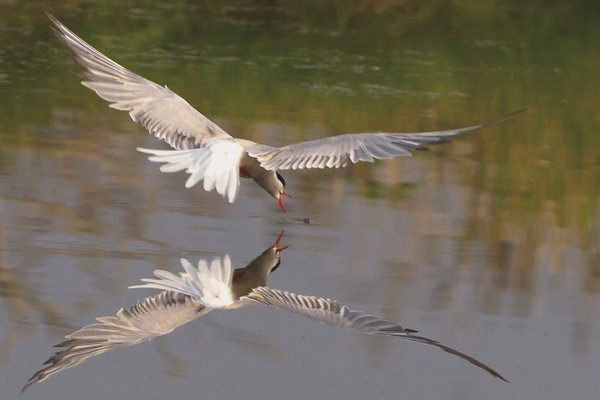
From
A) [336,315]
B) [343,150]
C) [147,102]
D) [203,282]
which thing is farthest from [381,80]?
[336,315]

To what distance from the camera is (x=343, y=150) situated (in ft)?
21.5

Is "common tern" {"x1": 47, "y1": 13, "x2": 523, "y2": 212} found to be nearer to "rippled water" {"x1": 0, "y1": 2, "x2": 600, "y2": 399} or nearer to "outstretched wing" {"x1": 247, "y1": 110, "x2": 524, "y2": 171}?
"outstretched wing" {"x1": 247, "y1": 110, "x2": 524, "y2": 171}

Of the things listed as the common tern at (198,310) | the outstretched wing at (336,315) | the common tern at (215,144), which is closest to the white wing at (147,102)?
the common tern at (215,144)

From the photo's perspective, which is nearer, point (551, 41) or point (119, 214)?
point (119, 214)

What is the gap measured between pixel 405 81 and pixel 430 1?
22.4 ft

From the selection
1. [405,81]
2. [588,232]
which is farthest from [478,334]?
[405,81]

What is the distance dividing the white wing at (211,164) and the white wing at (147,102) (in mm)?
A: 548

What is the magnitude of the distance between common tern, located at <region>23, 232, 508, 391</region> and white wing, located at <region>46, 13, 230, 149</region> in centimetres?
113

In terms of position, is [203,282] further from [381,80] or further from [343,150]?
[381,80]

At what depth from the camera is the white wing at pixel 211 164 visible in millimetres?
5969

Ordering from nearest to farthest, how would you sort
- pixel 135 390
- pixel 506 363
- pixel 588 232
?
pixel 135 390 → pixel 506 363 → pixel 588 232

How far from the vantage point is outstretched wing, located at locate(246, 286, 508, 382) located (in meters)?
5.33

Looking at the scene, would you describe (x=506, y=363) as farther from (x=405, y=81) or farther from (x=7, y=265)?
(x=405, y=81)

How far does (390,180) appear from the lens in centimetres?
874
